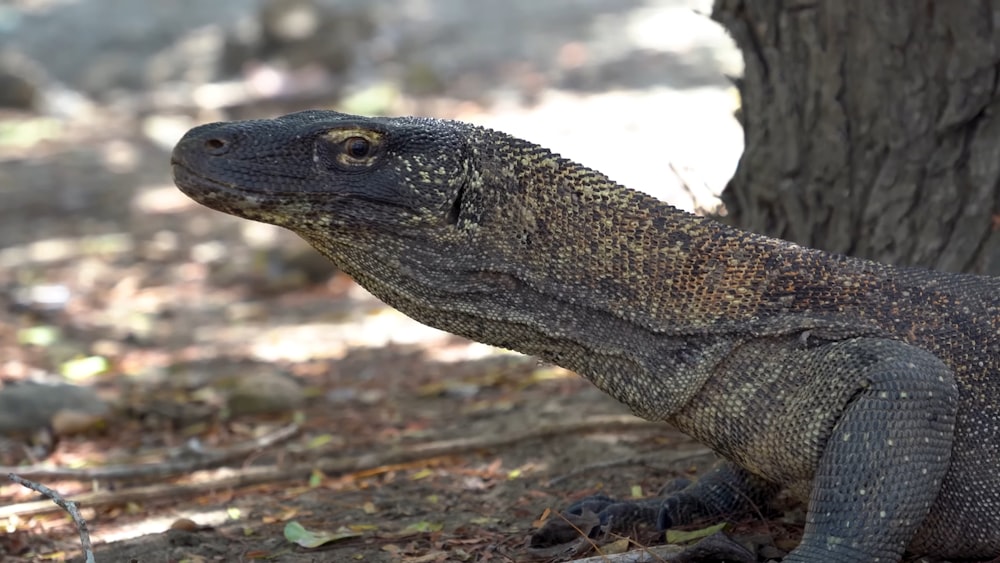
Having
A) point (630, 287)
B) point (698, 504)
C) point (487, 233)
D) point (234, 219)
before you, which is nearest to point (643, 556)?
point (698, 504)

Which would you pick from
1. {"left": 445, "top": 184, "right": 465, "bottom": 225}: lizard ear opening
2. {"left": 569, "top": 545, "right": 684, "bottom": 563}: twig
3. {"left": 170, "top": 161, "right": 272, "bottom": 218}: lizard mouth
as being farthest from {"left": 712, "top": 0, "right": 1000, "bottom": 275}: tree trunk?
{"left": 170, "top": 161, "right": 272, "bottom": 218}: lizard mouth

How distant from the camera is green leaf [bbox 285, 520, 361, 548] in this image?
3990mm

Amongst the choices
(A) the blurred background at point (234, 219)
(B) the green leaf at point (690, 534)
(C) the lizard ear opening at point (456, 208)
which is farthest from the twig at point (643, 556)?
(A) the blurred background at point (234, 219)

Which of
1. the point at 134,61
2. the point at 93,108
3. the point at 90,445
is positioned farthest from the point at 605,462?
the point at 134,61

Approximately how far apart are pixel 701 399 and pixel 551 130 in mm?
8755

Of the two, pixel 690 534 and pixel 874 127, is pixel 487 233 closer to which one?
pixel 690 534

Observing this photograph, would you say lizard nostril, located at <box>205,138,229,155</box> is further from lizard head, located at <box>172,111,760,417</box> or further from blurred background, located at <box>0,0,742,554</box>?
blurred background, located at <box>0,0,742,554</box>

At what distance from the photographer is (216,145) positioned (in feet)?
11.0

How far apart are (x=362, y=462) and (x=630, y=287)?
1872 millimetres

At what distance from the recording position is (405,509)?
443cm

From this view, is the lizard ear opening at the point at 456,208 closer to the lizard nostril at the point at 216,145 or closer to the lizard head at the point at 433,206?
the lizard head at the point at 433,206

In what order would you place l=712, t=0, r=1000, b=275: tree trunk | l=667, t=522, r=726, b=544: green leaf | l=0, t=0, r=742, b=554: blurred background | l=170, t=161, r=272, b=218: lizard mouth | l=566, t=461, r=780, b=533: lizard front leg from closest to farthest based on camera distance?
1. l=170, t=161, r=272, b=218: lizard mouth
2. l=667, t=522, r=726, b=544: green leaf
3. l=566, t=461, r=780, b=533: lizard front leg
4. l=712, t=0, r=1000, b=275: tree trunk
5. l=0, t=0, r=742, b=554: blurred background

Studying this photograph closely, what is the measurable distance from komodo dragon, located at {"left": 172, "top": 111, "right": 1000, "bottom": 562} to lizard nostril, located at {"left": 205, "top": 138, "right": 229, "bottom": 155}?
0.4 inches

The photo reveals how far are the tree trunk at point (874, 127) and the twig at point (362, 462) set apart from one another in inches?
42.9
